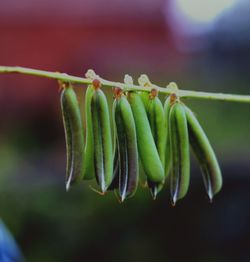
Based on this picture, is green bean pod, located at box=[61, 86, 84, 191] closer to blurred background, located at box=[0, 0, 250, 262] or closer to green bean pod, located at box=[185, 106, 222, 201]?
green bean pod, located at box=[185, 106, 222, 201]

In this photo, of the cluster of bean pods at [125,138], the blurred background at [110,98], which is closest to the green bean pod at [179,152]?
the cluster of bean pods at [125,138]

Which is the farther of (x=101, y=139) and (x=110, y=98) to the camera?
(x=110, y=98)

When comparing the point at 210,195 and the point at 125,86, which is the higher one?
the point at 125,86

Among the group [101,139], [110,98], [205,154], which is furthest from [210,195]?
[110,98]

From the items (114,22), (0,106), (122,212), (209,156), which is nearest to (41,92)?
(0,106)

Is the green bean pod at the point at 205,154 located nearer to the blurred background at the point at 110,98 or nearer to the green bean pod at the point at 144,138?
the green bean pod at the point at 144,138

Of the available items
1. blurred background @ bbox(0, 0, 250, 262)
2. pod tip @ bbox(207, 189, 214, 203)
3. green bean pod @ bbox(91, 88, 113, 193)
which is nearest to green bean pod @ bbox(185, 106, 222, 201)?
pod tip @ bbox(207, 189, 214, 203)

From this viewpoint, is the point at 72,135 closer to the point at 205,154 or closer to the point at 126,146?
the point at 126,146

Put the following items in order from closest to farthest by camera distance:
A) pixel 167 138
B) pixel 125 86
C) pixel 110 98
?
pixel 125 86 < pixel 167 138 < pixel 110 98
